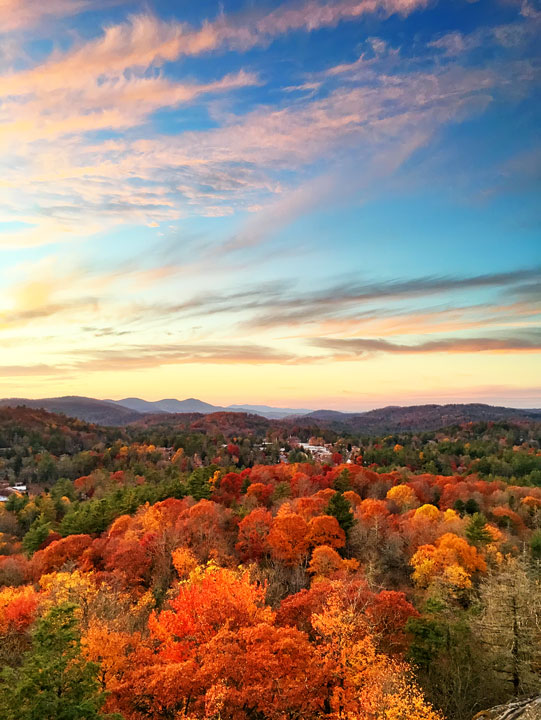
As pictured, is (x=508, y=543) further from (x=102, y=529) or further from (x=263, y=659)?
(x=102, y=529)

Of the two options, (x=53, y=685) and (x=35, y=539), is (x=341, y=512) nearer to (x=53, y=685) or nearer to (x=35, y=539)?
(x=35, y=539)

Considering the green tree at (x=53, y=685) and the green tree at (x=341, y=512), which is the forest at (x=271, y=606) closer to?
the green tree at (x=53, y=685)

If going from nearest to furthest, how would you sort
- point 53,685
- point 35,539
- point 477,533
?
1. point 53,685
2. point 477,533
3. point 35,539

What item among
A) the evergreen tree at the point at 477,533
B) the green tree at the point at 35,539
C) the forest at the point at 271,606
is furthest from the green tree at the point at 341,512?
the green tree at the point at 35,539

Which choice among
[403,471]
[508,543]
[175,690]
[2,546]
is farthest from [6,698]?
[403,471]

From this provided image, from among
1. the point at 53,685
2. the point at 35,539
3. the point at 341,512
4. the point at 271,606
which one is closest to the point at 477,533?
the point at 341,512
